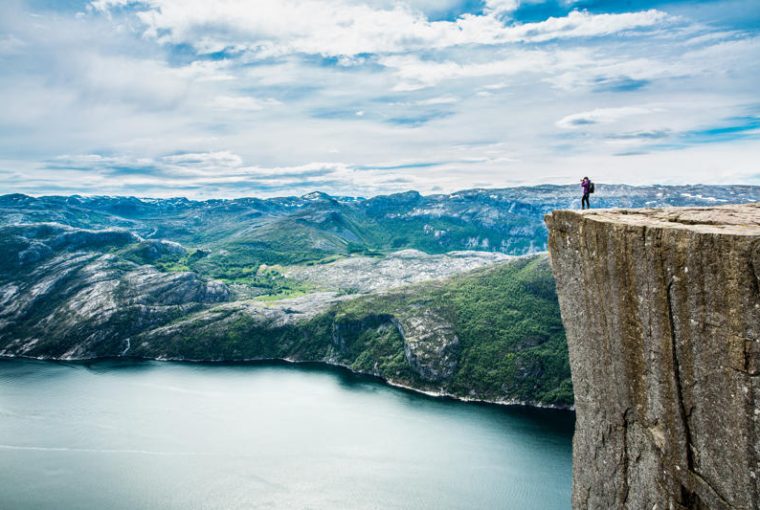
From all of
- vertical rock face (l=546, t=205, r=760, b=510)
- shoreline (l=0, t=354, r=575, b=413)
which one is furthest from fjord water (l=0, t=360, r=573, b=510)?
vertical rock face (l=546, t=205, r=760, b=510)

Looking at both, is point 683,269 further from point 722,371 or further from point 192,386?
point 192,386

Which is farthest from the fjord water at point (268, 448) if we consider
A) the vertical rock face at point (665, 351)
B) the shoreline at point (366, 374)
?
the vertical rock face at point (665, 351)

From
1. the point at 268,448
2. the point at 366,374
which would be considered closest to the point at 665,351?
the point at 268,448

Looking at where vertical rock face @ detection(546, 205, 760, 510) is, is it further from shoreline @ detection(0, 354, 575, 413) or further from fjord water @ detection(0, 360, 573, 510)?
shoreline @ detection(0, 354, 575, 413)

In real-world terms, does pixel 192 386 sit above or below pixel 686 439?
below

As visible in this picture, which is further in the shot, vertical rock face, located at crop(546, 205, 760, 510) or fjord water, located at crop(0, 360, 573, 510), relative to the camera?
fjord water, located at crop(0, 360, 573, 510)

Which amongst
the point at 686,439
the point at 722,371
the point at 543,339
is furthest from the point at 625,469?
the point at 543,339
